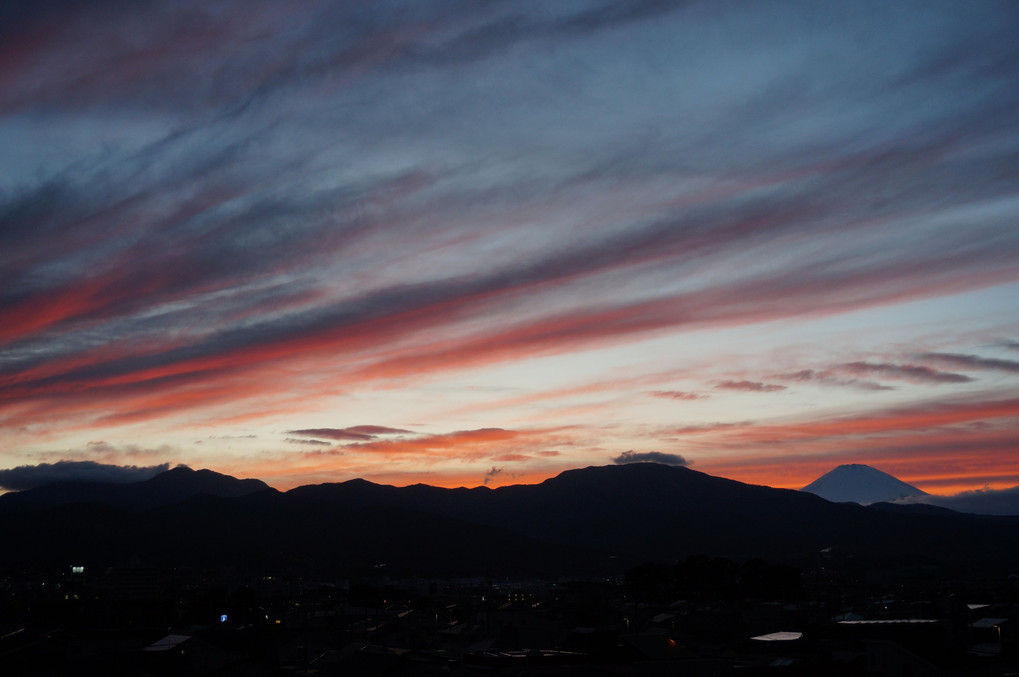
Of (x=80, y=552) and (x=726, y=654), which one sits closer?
(x=726, y=654)

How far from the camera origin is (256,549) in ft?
644

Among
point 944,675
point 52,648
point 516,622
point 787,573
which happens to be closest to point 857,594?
point 787,573

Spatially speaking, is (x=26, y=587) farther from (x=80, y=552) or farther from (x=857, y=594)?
(x=857, y=594)

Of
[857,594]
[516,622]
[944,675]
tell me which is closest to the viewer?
[944,675]

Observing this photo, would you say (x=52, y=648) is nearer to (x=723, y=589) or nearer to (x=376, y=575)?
(x=723, y=589)

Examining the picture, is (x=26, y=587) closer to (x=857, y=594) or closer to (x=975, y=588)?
(x=857, y=594)

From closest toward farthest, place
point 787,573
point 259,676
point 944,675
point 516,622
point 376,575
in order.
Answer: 1. point 944,675
2. point 259,676
3. point 516,622
4. point 787,573
5. point 376,575

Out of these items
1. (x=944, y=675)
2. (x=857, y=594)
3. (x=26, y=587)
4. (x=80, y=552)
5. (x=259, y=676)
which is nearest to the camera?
(x=944, y=675)

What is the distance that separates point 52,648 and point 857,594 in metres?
78.4

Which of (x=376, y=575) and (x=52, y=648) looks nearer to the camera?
(x=52, y=648)

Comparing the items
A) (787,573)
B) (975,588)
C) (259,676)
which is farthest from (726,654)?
(975,588)

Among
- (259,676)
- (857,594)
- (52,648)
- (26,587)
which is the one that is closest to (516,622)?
(259,676)

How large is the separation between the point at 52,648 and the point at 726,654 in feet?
107

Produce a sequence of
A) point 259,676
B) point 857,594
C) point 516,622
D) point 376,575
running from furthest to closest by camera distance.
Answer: point 376,575 → point 857,594 → point 516,622 → point 259,676
